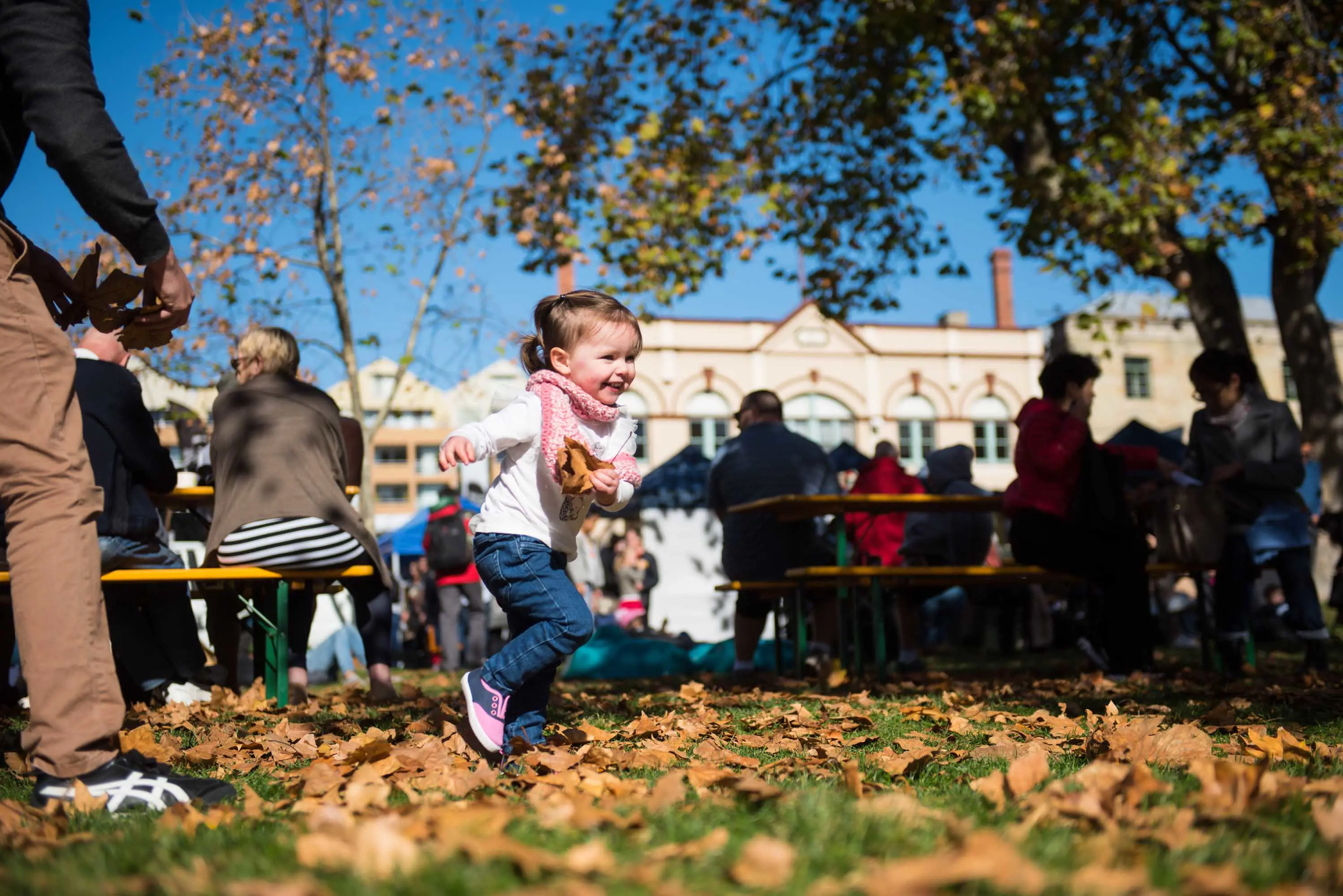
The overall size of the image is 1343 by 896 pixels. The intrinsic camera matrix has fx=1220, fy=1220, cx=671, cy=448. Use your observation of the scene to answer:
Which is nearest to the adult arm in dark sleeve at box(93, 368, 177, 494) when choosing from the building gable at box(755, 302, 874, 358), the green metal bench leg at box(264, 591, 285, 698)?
the green metal bench leg at box(264, 591, 285, 698)

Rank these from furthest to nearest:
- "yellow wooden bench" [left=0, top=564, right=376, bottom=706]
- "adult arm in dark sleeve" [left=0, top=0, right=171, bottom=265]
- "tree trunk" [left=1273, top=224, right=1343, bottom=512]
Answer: "tree trunk" [left=1273, top=224, right=1343, bottom=512] < "yellow wooden bench" [left=0, top=564, right=376, bottom=706] < "adult arm in dark sleeve" [left=0, top=0, right=171, bottom=265]

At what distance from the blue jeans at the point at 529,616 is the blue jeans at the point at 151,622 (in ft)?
8.28

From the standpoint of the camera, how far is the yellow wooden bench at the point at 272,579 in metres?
5.62

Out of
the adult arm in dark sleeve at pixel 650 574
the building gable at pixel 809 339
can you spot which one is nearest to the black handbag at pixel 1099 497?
the adult arm in dark sleeve at pixel 650 574

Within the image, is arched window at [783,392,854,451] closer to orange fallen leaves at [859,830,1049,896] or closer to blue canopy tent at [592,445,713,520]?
blue canopy tent at [592,445,713,520]

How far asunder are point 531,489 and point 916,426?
4520 cm

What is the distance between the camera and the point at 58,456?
2.93 m

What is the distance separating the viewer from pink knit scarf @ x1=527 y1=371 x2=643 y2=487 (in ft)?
12.9

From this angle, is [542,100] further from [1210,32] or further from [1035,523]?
[1035,523]

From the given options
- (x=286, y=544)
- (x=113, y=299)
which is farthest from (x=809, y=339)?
(x=113, y=299)

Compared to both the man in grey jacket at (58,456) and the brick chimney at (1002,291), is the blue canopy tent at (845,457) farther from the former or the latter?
the brick chimney at (1002,291)

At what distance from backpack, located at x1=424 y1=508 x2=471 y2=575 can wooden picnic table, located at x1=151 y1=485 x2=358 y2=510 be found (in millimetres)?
4951

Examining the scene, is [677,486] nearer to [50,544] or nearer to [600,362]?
[600,362]

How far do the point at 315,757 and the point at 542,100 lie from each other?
40.3ft
